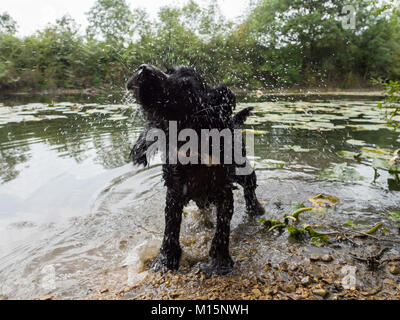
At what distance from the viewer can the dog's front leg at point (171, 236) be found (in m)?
2.17

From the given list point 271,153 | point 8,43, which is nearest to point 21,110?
point 271,153

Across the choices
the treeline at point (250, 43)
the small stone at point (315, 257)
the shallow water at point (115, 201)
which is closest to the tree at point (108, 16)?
the treeline at point (250, 43)

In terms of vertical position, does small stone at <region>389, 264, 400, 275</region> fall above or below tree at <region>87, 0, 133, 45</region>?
below

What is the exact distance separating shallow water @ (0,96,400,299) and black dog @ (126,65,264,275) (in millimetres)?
289

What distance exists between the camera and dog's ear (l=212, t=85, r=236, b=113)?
78.1 inches

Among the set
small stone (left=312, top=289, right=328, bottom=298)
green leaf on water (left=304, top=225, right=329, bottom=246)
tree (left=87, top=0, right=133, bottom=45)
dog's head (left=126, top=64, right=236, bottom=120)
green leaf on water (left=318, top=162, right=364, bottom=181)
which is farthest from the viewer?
tree (left=87, top=0, right=133, bottom=45)

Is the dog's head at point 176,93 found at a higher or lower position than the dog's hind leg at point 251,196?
higher

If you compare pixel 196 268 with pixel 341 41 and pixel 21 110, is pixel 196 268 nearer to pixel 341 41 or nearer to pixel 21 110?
pixel 21 110

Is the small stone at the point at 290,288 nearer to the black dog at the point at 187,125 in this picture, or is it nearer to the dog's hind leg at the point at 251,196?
the black dog at the point at 187,125

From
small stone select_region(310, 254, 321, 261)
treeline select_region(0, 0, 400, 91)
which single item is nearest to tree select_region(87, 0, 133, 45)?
treeline select_region(0, 0, 400, 91)

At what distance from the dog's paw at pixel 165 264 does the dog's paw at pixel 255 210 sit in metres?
1.27

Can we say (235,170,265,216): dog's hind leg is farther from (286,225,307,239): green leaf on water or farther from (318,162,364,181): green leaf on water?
(318,162,364,181): green leaf on water

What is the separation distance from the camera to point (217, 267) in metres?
2.21
